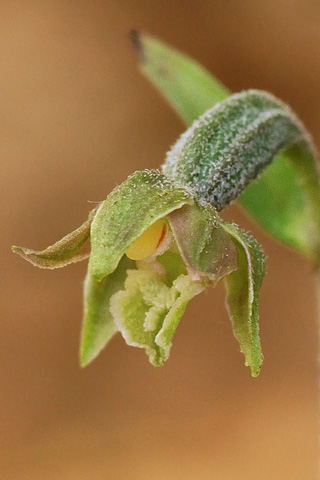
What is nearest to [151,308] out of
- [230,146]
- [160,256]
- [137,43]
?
[160,256]

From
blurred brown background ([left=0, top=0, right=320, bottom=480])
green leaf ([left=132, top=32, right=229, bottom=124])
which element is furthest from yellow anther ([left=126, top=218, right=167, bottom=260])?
blurred brown background ([left=0, top=0, right=320, bottom=480])

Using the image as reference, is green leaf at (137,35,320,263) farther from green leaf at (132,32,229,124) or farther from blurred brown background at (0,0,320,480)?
blurred brown background at (0,0,320,480)

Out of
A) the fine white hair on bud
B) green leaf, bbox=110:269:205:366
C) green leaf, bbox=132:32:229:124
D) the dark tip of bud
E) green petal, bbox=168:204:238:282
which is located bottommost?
green leaf, bbox=110:269:205:366

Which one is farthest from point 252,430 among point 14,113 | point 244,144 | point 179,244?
point 179,244

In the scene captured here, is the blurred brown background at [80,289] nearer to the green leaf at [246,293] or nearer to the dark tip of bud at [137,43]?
the dark tip of bud at [137,43]

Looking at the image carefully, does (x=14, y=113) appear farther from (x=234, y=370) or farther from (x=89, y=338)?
(x=89, y=338)

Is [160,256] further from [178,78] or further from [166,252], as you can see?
[178,78]
